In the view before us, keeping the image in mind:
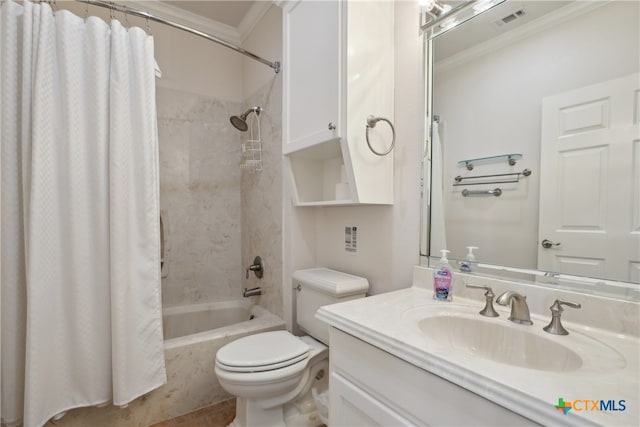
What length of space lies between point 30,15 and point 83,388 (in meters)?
1.66

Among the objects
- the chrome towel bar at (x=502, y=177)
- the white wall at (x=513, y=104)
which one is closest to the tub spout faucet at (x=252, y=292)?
the white wall at (x=513, y=104)

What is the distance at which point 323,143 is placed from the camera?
4.50 feet

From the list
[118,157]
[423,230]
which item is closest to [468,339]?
[423,230]

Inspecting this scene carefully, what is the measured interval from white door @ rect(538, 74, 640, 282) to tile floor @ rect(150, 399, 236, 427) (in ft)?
5.49

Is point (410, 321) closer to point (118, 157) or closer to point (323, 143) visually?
point (323, 143)

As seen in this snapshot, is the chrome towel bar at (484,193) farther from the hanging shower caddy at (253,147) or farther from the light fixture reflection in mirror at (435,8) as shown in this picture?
the hanging shower caddy at (253,147)

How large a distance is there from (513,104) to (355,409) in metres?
1.17

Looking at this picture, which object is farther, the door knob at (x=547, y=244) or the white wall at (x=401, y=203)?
the white wall at (x=401, y=203)

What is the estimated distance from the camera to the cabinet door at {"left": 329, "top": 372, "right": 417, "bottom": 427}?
2.46 feet

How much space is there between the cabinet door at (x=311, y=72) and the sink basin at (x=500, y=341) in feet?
2.73

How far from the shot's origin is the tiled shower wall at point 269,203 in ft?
6.42

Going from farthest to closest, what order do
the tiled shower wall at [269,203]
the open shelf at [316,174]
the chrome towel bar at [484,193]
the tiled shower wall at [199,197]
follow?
1. the tiled shower wall at [199,197]
2. the tiled shower wall at [269,203]
3. the open shelf at [316,174]
4. the chrome towel bar at [484,193]

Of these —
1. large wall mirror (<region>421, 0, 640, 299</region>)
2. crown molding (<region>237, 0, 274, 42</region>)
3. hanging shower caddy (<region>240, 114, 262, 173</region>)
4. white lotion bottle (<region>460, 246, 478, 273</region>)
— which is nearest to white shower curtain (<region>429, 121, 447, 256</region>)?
large wall mirror (<region>421, 0, 640, 299</region>)

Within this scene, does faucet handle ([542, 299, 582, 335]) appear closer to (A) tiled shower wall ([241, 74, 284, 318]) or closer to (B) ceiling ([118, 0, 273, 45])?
(A) tiled shower wall ([241, 74, 284, 318])
